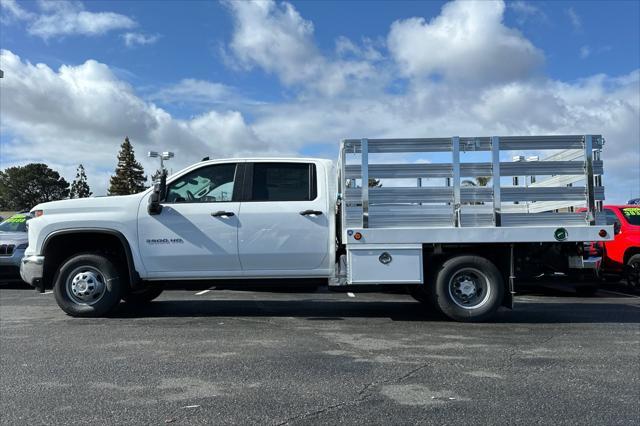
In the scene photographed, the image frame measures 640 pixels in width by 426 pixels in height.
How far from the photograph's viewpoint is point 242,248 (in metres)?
7.22

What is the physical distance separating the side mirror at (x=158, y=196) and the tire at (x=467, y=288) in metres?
3.73

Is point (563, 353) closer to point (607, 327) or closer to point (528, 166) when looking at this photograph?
point (607, 327)

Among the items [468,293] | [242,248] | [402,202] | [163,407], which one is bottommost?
[163,407]

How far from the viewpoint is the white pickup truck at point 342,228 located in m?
7.03

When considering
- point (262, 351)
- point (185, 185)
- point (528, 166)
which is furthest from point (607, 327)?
point (185, 185)

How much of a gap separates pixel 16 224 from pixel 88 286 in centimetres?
671

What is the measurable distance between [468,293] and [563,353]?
1.63 metres

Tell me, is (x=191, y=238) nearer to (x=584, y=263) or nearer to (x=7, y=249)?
(x=584, y=263)

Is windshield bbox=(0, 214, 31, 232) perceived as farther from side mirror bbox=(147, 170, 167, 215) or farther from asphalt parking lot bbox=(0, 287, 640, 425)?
side mirror bbox=(147, 170, 167, 215)

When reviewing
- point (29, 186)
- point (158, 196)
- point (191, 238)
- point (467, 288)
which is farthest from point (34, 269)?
point (29, 186)

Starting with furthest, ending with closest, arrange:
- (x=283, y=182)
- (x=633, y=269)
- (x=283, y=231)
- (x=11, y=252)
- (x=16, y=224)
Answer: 1. (x=16, y=224)
2. (x=11, y=252)
3. (x=633, y=269)
4. (x=283, y=182)
5. (x=283, y=231)

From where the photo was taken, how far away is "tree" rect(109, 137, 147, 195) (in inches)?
2820

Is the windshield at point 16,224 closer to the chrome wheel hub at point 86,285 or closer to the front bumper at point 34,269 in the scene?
the front bumper at point 34,269

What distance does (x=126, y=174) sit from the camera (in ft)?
237
